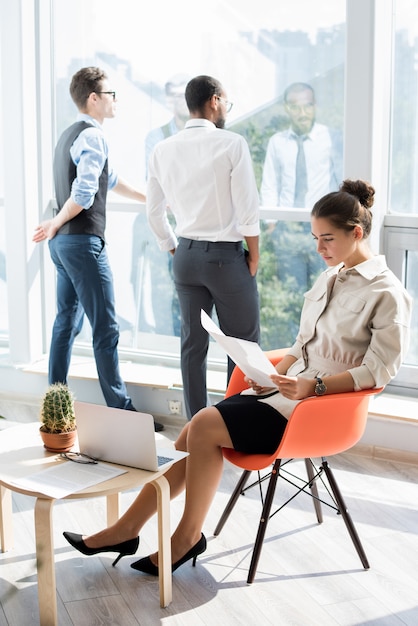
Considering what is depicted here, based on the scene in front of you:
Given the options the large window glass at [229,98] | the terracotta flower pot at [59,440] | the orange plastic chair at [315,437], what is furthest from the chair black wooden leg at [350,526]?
the large window glass at [229,98]

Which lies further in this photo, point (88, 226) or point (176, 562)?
point (88, 226)

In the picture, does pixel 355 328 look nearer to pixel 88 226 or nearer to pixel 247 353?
pixel 247 353

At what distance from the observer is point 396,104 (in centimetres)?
404

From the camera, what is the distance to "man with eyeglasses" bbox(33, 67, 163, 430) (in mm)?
4176

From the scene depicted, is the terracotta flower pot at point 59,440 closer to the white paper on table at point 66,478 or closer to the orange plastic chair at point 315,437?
the white paper on table at point 66,478

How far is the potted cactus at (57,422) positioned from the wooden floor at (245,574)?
462 millimetres

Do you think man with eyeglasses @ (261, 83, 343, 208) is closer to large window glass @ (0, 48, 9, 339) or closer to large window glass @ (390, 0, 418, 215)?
large window glass @ (390, 0, 418, 215)

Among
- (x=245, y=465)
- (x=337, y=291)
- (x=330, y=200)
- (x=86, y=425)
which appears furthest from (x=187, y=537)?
(x=330, y=200)

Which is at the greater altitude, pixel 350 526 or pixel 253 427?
pixel 253 427

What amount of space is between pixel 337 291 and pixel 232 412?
1.80 feet

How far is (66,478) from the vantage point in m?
2.56

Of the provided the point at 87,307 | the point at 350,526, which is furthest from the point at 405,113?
the point at 350,526

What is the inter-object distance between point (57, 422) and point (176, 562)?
1.92ft

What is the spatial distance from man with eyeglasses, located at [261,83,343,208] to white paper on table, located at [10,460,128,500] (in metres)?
2.11
